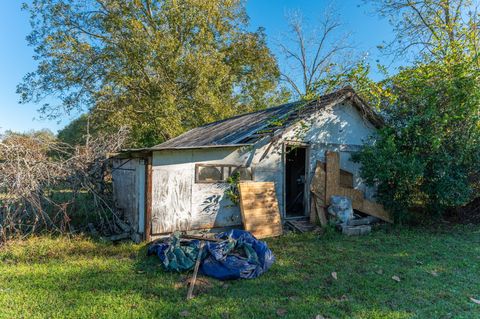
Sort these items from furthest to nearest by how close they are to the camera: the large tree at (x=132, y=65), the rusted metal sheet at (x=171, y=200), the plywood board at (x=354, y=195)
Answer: the large tree at (x=132, y=65)
the plywood board at (x=354, y=195)
the rusted metal sheet at (x=171, y=200)

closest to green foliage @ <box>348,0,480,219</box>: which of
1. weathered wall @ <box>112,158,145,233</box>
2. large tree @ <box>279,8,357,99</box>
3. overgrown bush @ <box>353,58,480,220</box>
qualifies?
overgrown bush @ <box>353,58,480,220</box>

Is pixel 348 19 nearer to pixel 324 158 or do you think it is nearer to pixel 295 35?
pixel 295 35

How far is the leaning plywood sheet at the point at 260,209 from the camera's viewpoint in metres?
7.16

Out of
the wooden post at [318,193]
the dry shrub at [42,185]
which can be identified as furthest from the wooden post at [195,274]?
the wooden post at [318,193]

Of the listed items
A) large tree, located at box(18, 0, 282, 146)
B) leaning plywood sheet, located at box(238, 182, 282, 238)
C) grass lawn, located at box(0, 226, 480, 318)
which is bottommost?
grass lawn, located at box(0, 226, 480, 318)

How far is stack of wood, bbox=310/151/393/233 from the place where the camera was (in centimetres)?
830

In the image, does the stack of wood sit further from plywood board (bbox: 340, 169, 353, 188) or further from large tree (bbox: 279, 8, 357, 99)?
large tree (bbox: 279, 8, 357, 99)

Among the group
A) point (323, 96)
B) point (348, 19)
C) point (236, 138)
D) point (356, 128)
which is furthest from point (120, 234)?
point (348, 19)

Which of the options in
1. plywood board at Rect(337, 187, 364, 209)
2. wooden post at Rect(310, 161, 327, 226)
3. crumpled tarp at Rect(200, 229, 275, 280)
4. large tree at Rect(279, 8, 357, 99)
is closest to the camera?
crumpled tarp at Rect(200, 229, 275, 280)

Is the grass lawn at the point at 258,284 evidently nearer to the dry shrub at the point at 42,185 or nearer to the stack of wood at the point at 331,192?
the dry shrub at the point at 42,185

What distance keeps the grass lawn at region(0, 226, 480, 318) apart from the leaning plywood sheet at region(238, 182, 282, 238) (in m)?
0.84

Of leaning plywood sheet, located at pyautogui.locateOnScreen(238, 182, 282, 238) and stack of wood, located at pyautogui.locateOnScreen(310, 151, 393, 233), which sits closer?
leaning plywood sheet, located at pyautogui.locateOnScreen(238, 182, 282, 238)

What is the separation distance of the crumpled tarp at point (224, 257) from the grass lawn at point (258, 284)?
0.15 metres

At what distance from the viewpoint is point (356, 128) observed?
9242 mm
